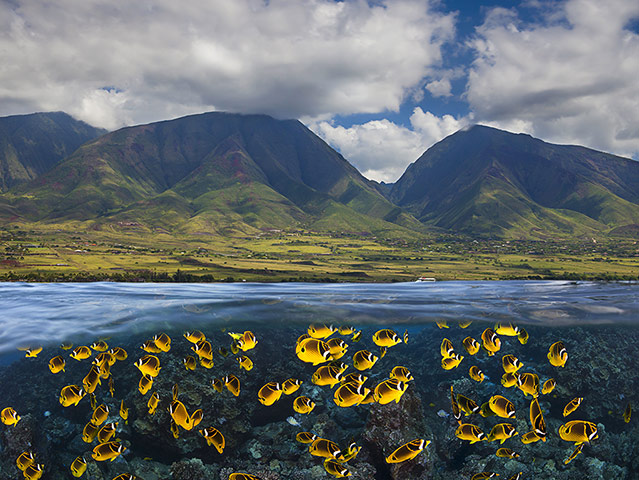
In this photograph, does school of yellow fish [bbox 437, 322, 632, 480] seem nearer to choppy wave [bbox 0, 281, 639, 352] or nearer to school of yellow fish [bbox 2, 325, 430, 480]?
school of yellow fish [bbox 2, 325, 430, 480]

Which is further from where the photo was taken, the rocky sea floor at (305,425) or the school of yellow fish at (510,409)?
the rocky sea floor at (305,425)

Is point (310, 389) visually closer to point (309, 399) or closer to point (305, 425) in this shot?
point (305, 425)

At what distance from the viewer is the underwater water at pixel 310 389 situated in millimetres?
8375

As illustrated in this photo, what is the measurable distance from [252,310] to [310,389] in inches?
345

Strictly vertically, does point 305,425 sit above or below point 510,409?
below

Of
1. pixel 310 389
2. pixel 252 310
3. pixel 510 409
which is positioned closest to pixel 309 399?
pixel 510 409

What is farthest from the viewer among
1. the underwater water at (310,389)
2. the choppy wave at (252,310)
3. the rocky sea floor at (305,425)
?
the choppy wave at (252,310)

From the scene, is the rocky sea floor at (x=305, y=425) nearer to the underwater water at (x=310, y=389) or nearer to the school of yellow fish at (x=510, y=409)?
the underwater water at (x=310, y=389)

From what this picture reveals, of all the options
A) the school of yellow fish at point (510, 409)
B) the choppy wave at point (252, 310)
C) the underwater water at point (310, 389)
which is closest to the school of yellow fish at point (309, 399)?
the underwater water at point (310, 389)

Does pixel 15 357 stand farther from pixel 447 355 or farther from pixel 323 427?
pixel 447 355

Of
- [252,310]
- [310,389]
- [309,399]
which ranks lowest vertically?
[310,389]

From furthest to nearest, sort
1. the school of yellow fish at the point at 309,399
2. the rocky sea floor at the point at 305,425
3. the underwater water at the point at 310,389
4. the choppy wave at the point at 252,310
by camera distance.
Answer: the choppy wave at the point at 252,310 → the rocky sea floor at the point at 305,425 → the underwater water at the point at 310,389 → the school of yellow fish at the point at 309,399

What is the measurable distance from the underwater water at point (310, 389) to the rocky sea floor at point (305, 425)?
53 mm

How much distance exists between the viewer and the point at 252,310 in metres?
21.8
